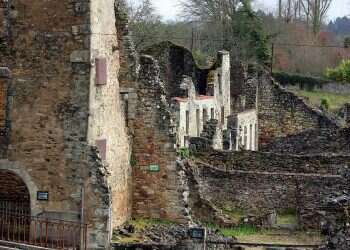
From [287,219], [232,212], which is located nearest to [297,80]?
[232,212]

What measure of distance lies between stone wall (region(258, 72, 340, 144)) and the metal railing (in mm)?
24560

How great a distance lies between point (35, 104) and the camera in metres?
19.8

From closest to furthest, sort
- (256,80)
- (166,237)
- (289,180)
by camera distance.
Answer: (166,237), (289,180), (256,80)

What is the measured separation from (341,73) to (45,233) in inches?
1828

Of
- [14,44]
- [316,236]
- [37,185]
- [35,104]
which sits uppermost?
[14,44]

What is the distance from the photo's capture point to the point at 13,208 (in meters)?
20.8

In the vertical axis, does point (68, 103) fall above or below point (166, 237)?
above

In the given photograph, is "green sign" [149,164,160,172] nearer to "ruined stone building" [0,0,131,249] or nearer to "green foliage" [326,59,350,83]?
"ruined stone building" [0,0,131,249]

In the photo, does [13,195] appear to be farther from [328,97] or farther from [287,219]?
[328,97]

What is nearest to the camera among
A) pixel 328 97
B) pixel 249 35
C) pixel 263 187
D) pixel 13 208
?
pixel 13 208

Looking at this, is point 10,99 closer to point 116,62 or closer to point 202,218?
point 116,62

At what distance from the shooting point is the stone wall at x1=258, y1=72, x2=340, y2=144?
43.1 meters

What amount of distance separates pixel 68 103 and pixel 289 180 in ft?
29.0

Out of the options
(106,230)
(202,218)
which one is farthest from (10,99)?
(202,218)
